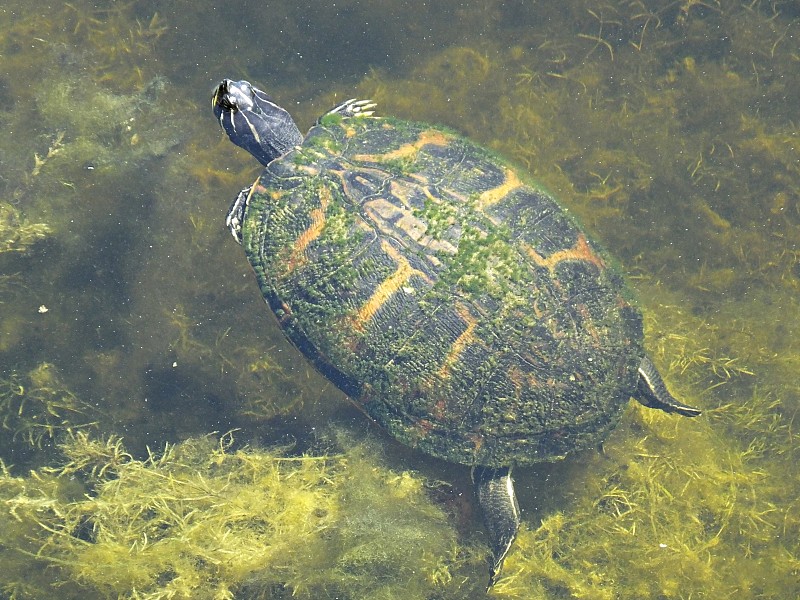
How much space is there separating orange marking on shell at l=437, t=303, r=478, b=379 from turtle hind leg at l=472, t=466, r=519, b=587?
1009mm

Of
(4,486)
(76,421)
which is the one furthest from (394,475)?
(4,486)

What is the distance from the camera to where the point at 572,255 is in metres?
3.96

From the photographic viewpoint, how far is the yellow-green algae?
4137mm

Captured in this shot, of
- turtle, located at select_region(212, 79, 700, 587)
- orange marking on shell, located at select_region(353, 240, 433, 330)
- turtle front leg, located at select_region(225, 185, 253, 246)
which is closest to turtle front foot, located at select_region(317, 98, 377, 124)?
turtle, located at select_region(212, 79, 700, 587)

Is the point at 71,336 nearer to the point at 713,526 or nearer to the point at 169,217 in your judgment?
the point at 169,217

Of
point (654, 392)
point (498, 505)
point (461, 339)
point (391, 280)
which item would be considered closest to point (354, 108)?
point (391, 280)

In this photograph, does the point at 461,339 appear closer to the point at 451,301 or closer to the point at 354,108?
the point at 451,301

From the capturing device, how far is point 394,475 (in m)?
4.52

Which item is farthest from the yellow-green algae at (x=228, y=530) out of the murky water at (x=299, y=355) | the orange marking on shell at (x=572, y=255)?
the orange marking on shell at (x=572, y=255)

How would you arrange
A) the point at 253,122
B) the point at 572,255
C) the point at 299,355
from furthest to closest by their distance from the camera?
the point at 299,355
the point at 253,122
the point at 572,255

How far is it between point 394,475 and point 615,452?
178cm

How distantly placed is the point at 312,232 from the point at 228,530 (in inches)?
89.6

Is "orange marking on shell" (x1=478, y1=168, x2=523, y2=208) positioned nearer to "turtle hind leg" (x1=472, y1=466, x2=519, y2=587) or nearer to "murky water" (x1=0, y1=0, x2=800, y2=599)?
"murky water" (x1=0, y1=0, x2=800, y2=599)

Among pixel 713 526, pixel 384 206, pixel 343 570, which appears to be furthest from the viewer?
pixel 713 526
